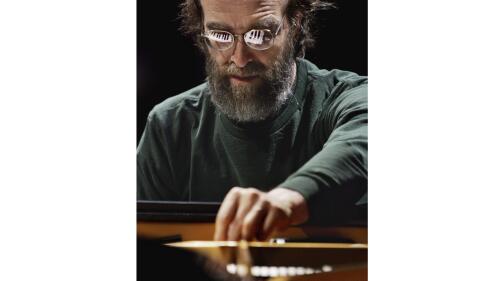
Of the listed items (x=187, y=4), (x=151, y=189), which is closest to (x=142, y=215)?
(x=151, y=189)

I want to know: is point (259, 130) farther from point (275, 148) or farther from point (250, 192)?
point (250, 192)

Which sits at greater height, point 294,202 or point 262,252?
point 294,202

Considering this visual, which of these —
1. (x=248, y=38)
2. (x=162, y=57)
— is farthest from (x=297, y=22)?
(x=162, y=57)

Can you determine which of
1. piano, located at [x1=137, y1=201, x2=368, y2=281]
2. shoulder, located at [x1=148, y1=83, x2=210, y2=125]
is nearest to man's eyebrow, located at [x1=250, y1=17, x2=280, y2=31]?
shoulder, located at [x1=148, y1=83, x2=210, y2=125]

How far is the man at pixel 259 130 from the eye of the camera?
Answer: 10.8ft

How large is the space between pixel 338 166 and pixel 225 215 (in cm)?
58

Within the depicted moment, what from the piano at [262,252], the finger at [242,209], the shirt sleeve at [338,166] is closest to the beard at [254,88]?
the shirt sleeve at [338,166]

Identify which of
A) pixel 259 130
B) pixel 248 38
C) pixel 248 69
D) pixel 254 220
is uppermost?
pixel 248 38

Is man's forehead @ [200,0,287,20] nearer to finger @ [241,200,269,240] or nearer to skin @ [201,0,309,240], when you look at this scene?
skin @ [201,0,309,240]

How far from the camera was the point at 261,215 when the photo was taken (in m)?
3.27

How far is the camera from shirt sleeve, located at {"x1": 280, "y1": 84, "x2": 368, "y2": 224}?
10.7ft

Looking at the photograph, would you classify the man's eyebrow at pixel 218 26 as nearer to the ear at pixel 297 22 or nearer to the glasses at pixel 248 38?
the glasses at pixel 248 38

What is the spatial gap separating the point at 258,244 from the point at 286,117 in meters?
0.62
